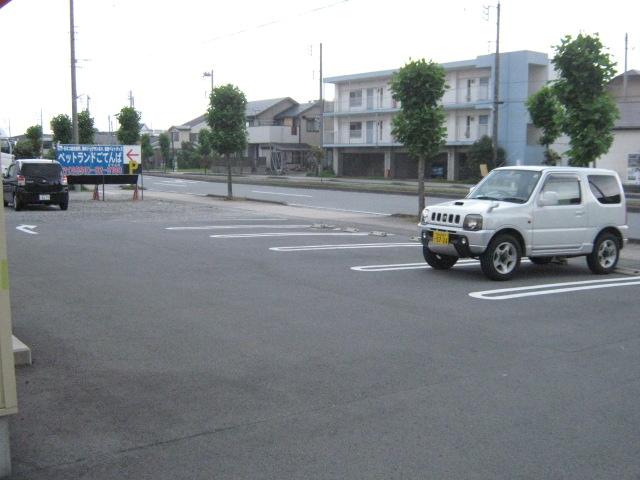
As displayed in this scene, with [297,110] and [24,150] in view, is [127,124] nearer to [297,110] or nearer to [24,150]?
[24,150]

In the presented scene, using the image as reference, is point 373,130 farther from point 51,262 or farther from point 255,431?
point 255,431

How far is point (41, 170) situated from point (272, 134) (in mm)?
53822

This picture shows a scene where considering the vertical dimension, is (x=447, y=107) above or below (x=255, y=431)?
above

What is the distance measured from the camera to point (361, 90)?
64625mm

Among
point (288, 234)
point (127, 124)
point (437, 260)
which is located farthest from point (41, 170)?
Answer: point (127, 124)

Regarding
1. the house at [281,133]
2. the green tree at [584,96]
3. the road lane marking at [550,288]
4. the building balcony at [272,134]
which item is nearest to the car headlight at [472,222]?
the road lane marking at [550,288]

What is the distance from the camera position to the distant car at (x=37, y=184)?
24.0 m

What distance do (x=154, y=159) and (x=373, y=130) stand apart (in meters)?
41.8

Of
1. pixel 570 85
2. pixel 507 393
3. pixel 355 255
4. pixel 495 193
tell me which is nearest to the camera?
pixel 507 393

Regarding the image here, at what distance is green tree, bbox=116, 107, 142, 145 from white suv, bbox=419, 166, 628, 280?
104 feet

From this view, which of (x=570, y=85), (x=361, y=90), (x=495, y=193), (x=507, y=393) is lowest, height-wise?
(x=507, y=393)

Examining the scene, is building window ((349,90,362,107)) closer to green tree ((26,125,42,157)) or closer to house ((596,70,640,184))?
house ((596,70,640,184))

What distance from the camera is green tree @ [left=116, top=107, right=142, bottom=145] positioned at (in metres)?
41.0

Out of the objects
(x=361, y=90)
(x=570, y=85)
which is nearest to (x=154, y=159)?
(x=361, y=90)
